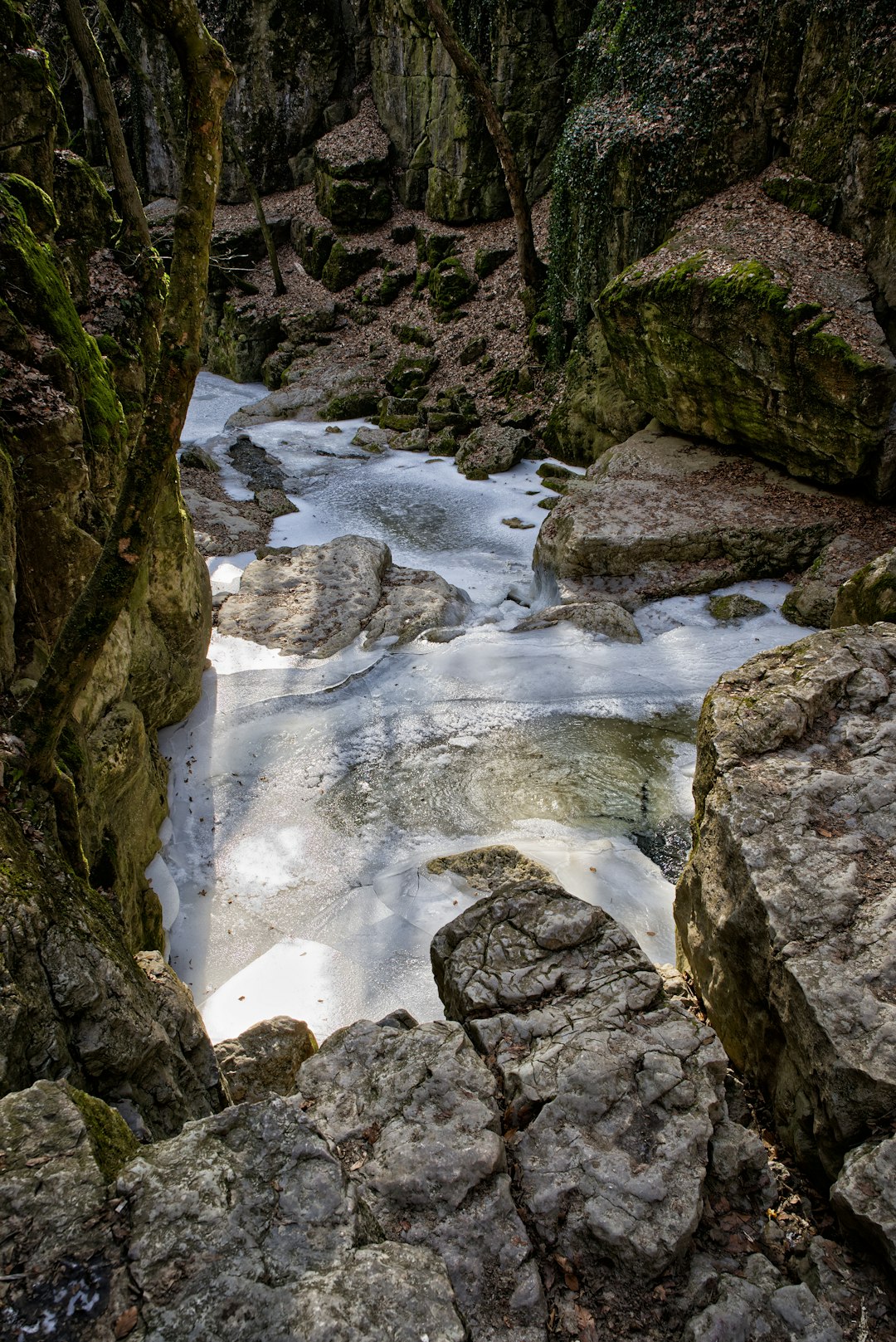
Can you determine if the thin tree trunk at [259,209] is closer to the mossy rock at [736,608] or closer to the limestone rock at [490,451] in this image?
the limestone rock at [490,451]

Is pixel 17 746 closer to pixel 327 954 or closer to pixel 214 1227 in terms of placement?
pixel 214 1227

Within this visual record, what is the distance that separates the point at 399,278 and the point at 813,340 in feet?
49.1

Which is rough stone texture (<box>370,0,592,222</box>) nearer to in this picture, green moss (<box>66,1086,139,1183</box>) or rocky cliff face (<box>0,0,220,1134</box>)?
rocky cliff face (<box>0,0,220,1134</box>)

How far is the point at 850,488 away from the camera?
11.1 meters

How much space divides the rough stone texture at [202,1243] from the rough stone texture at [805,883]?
2.06m

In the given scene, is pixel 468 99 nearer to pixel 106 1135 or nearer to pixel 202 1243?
pixel 106 1135

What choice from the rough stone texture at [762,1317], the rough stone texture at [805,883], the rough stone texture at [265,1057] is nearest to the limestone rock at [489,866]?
the rough stone texture at [805,883]

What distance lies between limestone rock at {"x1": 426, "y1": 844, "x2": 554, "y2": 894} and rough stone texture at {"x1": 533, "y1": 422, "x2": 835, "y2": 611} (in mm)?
5202

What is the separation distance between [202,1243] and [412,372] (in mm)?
18955

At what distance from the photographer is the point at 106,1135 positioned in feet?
8.33

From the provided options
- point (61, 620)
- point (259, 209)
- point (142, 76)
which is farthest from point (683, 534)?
point (259, 209)

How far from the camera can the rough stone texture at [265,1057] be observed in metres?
4.37

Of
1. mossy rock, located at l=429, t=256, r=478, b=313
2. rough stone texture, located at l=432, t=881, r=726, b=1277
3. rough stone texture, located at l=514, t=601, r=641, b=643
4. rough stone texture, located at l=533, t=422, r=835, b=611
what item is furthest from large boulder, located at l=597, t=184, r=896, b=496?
rough stone texture, located at l=432, t=881, r=726, b=1277

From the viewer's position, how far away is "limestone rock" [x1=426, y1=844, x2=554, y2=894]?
6215 mm
